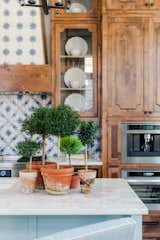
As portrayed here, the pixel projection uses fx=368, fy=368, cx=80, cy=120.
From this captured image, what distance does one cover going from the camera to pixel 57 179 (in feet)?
7.04

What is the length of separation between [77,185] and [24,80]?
2.14 m

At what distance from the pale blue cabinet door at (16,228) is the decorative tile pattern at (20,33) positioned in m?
2.62

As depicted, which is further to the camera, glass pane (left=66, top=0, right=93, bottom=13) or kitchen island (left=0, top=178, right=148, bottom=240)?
glass pane (left=66, top=0, right=93, bottom=13)

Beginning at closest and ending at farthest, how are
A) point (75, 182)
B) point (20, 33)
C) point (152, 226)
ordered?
point (75, 182) < point (152, 226) < point (20, 33)

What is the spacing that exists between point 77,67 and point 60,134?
226cm

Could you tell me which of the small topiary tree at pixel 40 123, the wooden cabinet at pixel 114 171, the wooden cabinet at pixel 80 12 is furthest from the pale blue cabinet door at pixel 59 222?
the wooden cabinet at pixel 80 12

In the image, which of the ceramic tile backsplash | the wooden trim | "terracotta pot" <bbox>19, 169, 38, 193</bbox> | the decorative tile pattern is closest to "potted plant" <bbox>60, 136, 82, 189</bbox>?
"terracotta pot" <bbox>19, 169, 38, 193</bbox>

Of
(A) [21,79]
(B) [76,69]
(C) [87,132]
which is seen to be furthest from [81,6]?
(C) [87,132]

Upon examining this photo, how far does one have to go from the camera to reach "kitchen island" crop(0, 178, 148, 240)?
1.88m

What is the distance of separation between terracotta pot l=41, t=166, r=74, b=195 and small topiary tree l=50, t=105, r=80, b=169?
212 mm

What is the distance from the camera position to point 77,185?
2355 mm

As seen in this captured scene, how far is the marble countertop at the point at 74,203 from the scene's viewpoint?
1.88m

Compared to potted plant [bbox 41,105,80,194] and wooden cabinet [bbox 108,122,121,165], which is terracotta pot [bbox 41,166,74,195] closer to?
potted plant [bbox 41,105,80,194]

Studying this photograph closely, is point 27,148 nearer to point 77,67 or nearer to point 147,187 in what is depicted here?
point 147,187
